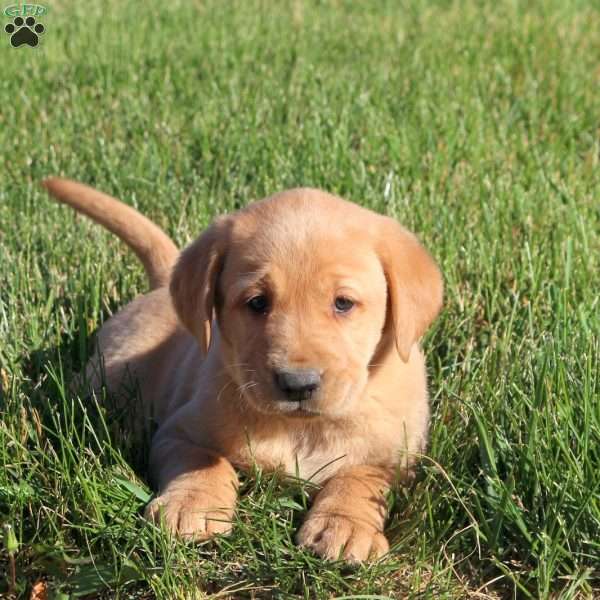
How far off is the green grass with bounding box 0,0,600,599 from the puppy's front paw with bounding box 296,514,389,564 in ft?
0.17

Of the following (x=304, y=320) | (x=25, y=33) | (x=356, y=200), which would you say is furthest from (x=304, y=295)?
(x=25, y=33)

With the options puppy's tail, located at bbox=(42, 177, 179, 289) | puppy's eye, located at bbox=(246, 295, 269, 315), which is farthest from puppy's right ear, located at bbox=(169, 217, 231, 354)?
puppy's tail, located at bbox=(42, 177, 179, 289)

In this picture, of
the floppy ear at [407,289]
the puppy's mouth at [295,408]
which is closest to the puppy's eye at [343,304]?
the floppy ear at [407,289]

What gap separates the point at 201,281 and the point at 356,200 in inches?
79.0

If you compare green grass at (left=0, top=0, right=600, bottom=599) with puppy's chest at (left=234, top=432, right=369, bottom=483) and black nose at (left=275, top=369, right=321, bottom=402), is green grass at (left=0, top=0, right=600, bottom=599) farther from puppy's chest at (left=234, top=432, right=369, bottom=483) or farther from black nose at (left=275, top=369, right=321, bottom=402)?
black nose at (left=275, top=369, right=321, bottom=402)

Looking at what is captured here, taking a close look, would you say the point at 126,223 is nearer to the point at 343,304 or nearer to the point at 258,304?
the point at 258,304

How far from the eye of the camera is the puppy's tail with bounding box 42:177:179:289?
4367 mm

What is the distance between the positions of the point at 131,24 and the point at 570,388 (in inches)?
227

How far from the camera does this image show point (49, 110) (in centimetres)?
675

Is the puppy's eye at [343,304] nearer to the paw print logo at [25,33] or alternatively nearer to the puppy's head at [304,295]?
the puppy's head at [304,295]

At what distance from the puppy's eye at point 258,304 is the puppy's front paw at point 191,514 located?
0.53 metres

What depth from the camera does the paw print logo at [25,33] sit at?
24.9ft

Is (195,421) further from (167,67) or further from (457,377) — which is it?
(167,67)

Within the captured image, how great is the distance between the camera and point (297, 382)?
292 centimetres
